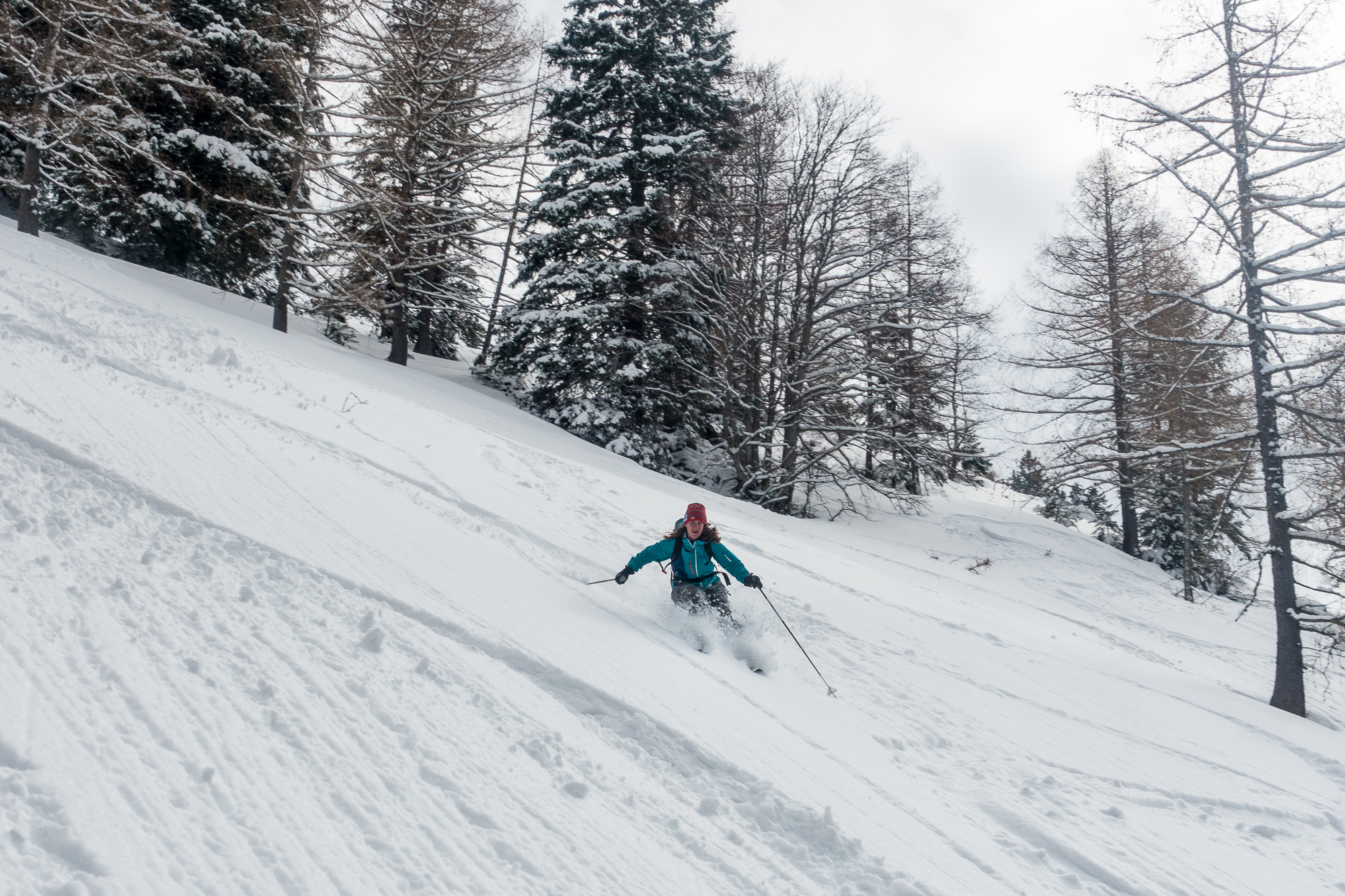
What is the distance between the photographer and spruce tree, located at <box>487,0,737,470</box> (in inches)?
624

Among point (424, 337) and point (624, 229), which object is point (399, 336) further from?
point (424, 337)

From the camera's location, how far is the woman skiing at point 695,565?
6.00 meters

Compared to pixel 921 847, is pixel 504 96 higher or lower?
higher

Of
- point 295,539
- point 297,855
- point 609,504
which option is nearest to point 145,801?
point 297,855

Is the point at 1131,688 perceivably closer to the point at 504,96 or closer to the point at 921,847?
the point at 921,847

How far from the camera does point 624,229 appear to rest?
15961 millimetres

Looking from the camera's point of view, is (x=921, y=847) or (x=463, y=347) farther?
(x=463, y=347)

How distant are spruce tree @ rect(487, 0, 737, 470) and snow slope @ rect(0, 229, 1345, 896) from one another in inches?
279

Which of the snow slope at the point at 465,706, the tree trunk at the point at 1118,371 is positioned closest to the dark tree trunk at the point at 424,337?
the snow slope at the point at 465,706

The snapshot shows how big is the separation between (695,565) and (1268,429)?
7884 mm

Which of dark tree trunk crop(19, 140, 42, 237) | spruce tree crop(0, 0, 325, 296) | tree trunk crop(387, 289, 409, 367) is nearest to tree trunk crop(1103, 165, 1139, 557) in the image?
tree trunk crop(387, 289, 409, 367)

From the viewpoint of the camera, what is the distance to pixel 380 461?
757 centimetres

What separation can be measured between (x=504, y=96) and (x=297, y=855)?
16632 mm

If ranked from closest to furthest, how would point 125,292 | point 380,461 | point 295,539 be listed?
point 295,539
point 380,461
point 125,292
